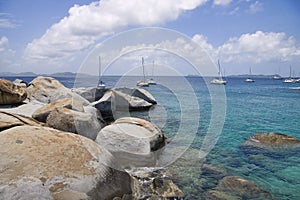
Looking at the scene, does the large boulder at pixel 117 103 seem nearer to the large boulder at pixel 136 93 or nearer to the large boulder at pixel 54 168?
the large boulder at pixel 136 93

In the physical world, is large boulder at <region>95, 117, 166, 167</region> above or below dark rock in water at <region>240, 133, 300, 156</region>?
→ above

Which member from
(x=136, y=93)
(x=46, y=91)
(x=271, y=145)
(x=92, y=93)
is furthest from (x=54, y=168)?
(x=136, y=93)

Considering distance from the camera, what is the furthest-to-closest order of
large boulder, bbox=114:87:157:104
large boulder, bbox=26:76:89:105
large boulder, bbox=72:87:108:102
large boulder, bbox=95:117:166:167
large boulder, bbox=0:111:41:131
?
large boulder, bbox=114:87:157:104 → large boulder, bbox=72:87:108:102 → large boulder, bbox=26:76:89:105 → large boulder, bbox=95:117:166:167 → large boulder, bbox=0:111:41:131

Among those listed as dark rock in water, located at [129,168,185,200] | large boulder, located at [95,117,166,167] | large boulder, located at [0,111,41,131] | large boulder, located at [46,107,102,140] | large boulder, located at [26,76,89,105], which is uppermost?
large boulder, located at [26,76,89,105]

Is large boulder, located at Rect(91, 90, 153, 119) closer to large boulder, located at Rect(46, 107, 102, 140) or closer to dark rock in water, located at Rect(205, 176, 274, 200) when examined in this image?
large boulder, located at Rect(46, 107, 102, 140)

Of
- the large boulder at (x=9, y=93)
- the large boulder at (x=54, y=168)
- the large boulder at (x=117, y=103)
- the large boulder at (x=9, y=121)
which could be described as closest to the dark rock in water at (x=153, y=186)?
the large boulder at (x=54, y=168)

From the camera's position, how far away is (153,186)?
605 centimetres

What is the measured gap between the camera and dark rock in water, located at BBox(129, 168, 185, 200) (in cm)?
561

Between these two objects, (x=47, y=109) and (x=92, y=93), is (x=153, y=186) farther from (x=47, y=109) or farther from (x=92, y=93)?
(x=92, y=93)

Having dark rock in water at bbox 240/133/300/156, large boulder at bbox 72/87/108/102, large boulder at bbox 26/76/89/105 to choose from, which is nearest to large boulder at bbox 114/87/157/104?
large boulder at bbox 72/87/108/102

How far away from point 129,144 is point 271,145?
6495 millimetres

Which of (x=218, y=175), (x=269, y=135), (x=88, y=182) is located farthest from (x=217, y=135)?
(x=88, y=182)

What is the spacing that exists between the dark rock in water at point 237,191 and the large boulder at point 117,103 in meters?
10.5

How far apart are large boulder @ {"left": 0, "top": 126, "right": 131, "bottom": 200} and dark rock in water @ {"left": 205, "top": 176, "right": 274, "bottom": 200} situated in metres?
2.34
